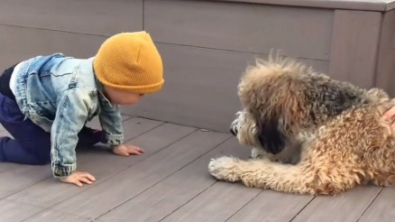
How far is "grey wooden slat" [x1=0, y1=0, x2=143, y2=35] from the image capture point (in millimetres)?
3279

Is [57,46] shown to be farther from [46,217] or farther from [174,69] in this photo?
[46,217]

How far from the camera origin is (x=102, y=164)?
8.96 feet

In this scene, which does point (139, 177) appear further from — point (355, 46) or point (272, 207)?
point (355, 46)

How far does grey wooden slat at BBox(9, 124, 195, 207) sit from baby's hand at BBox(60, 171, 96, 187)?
0.02 meters

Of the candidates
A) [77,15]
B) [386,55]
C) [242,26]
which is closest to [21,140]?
[77,15]

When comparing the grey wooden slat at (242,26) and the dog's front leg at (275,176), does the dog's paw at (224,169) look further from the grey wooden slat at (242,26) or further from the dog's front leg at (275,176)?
the grey wooden slat at (242,26)

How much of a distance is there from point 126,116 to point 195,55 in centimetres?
53

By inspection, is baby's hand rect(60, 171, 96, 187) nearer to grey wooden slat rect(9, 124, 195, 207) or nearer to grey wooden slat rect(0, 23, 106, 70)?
grey wooden slat rect(9, 124, 195, 207)

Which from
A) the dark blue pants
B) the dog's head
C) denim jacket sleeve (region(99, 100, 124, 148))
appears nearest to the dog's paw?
the dog's head

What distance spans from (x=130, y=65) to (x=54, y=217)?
1.96 ft

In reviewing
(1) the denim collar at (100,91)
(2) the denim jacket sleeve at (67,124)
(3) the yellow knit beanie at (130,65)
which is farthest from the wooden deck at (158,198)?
(3) the yellow knit beanie at (130,65)

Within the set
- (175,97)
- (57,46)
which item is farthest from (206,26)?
(57,46)

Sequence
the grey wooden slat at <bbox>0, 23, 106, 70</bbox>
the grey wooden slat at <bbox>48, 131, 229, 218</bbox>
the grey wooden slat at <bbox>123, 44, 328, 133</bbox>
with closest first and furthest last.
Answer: the grey wooden slat at <bbox>48, 131, 229, 218</bbox>, the grey wooden slat at <bbox>123, 44, 328, 133</bbox>, the grey wooden slat at <bbox>0, 23, 106, 70</bbox>

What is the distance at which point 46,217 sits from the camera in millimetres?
2219
